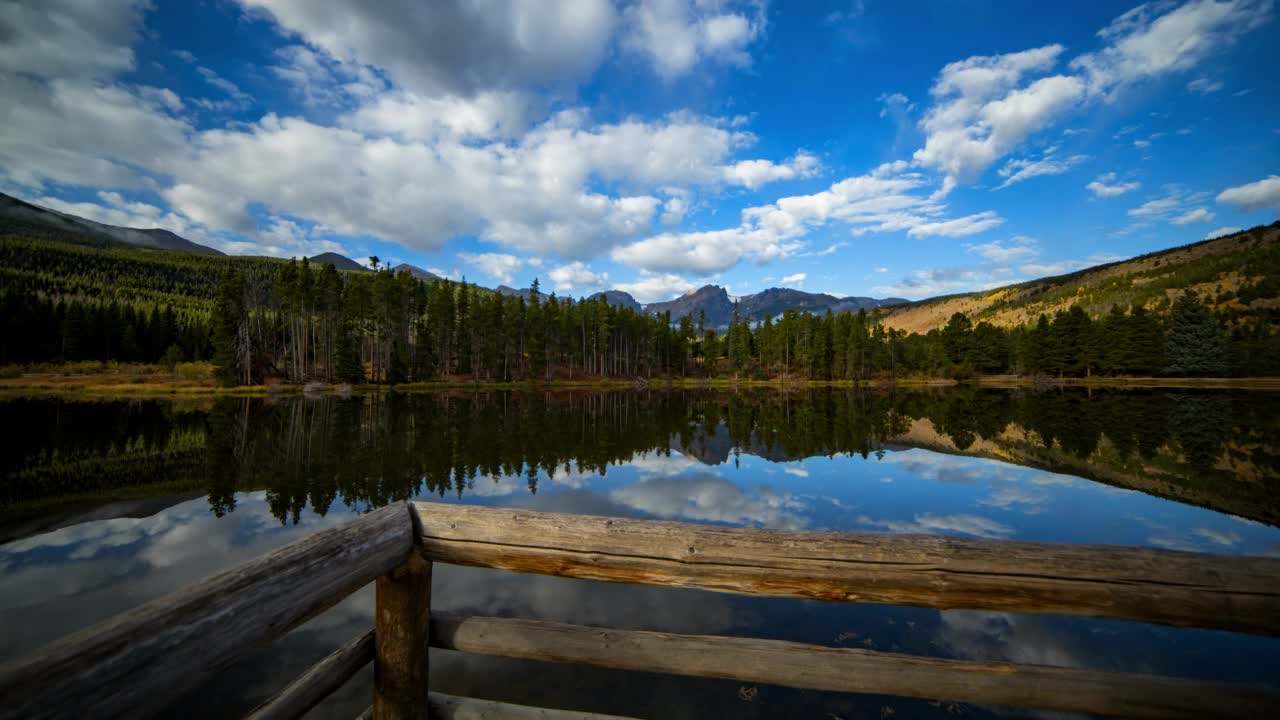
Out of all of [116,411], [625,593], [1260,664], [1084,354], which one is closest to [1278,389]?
[1084,354]

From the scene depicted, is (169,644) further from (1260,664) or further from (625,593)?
(1260,664)

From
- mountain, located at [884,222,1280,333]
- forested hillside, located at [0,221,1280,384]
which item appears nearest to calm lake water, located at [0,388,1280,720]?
forested hillside, located at [0,221,1280,384]

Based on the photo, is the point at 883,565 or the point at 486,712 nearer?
the point at 883,565

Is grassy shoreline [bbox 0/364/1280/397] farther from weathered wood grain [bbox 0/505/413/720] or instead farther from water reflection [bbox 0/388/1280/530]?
weathered wood grain [bbox 0/505/413/720]

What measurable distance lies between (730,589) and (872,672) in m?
0.85

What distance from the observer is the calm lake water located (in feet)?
19.3

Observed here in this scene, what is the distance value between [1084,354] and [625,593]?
10251 cm

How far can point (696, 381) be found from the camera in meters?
98.1

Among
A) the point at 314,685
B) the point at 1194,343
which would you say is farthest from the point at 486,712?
the point at 1194,343

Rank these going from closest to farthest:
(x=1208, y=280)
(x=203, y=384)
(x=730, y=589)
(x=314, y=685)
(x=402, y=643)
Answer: (x=314, y=685) < (x=730, y=589) < (x=402, y=643) < (x=203, y=384) < (x=1208, y=280)

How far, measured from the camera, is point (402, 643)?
3020mm

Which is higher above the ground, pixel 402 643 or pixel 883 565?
pixel 883 565

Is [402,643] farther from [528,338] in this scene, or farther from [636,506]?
[528,338]

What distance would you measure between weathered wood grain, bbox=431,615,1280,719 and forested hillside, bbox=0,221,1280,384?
67049 mm
